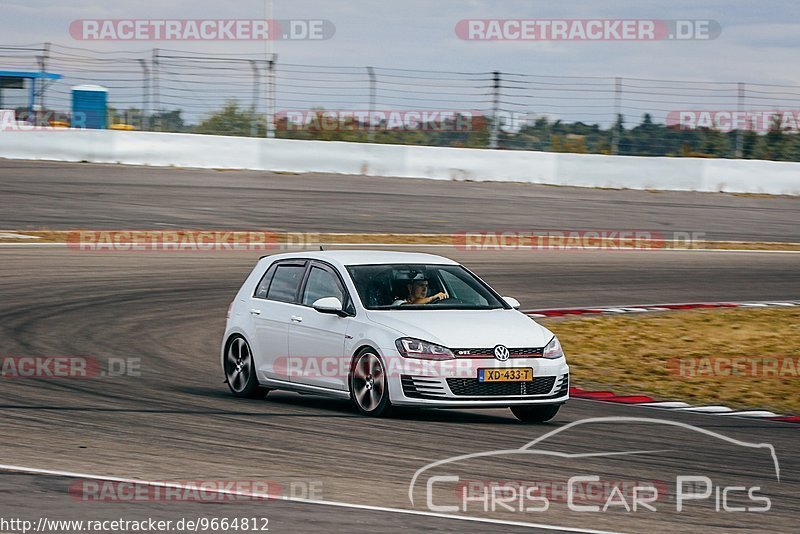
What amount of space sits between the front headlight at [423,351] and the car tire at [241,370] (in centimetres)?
202

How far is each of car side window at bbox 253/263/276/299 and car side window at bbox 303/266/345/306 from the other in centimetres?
55

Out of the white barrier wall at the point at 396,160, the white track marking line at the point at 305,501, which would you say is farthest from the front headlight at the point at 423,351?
the white barrier wall at the point at 396,160

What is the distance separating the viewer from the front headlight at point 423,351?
9102 millimetres

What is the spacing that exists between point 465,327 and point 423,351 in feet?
1.38

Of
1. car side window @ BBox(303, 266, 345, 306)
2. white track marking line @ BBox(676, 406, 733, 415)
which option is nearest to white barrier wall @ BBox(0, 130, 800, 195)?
white track marking line @ BBox(676, 406, 733, 415)

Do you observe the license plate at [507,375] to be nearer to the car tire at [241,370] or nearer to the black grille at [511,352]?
the black grille at [511,352]

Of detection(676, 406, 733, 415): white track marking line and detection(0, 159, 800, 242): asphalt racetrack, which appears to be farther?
detection(0, 159, 800, 242): asphalt racetrack

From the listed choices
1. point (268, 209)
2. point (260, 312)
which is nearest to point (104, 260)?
point (268, 209)

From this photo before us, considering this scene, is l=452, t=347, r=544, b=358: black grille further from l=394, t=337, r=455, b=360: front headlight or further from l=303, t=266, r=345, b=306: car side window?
l=303, t=266, r=345, b=306: car side window

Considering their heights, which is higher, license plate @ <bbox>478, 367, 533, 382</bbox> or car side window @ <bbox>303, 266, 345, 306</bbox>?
car side window @ <bbox>303, 266, 345, 306</bbox>

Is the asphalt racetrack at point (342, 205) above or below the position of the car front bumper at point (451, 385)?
above

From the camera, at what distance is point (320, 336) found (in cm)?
1002

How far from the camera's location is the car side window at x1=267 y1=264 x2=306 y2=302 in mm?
10648

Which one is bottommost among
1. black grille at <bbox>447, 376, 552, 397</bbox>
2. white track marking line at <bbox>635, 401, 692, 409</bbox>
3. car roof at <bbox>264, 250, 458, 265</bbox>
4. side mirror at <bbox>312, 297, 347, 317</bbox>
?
white track marking line at <bbox>635, 401, 692, 409</bbox>
